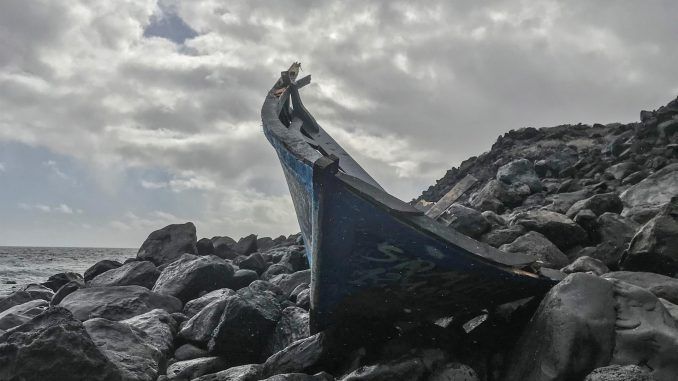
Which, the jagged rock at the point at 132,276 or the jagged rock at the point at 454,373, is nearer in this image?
the jagged rock at the point at 454,373

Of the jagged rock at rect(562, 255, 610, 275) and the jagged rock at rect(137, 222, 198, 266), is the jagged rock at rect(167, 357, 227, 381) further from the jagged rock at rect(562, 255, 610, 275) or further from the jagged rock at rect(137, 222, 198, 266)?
the jagged rock at rect(137, 222, 198, 266)

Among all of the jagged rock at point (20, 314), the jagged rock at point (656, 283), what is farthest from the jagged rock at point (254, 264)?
the jagged rock at point (656, 283)

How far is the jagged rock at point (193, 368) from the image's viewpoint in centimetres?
385

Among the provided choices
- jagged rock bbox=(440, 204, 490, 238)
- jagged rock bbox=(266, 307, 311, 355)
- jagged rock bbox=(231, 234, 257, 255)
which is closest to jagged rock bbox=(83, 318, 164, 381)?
jagged rock bbox=(266, 307, 311, 355)

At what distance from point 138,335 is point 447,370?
2528 mm

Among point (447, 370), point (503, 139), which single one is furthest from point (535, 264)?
point (503, 139)

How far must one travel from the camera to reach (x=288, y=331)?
15.0ft

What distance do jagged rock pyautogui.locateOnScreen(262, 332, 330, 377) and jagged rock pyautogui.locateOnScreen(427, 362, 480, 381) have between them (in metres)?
0.86

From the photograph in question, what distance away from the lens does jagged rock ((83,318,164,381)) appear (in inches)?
138

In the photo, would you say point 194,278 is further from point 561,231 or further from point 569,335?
point 569,335

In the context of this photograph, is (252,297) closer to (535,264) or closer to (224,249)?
(535,264)

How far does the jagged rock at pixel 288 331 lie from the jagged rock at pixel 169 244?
766cm

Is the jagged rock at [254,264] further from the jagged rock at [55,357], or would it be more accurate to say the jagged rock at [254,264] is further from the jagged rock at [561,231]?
the jagged rock at [55,357]

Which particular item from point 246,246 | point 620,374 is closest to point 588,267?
point 620,374
